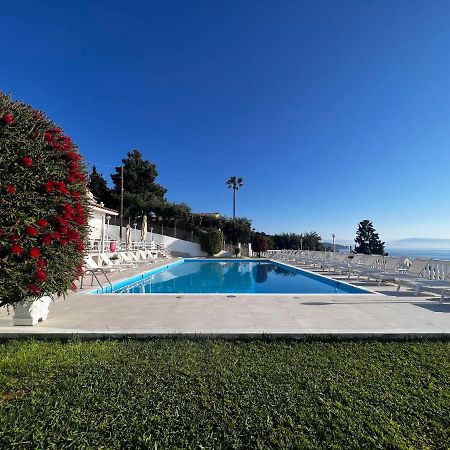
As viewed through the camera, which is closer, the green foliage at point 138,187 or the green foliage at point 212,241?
the green foliage at point 212,241

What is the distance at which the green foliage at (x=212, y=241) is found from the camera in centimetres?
2991

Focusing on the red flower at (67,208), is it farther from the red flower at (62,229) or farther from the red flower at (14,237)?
the red flower at (14,237)

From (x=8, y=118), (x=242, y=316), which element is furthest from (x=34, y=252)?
(x=242, y=316)

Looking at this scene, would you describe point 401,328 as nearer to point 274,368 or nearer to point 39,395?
point 274,368

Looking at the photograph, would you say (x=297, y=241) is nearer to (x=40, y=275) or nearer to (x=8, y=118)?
(x=40, y=275)

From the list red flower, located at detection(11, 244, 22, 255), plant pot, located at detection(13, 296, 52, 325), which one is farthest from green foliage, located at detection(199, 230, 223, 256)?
red flower, located at detection(11, 244, 22, 255)

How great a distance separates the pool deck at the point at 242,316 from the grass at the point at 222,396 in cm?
47

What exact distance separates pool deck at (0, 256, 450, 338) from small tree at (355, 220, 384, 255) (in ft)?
96.4

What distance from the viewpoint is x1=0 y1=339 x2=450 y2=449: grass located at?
7.48ft

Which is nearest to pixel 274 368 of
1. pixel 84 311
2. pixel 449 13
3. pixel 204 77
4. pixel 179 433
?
pixel 179 433

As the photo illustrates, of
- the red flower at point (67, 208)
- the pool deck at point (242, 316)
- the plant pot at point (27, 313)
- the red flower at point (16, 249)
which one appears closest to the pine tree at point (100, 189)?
the pool deck at point (242, 316)

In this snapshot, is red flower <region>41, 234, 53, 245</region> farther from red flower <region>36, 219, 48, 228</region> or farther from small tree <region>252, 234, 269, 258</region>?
small tree <region>252, 234, 269, 258</region>

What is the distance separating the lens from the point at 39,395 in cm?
286

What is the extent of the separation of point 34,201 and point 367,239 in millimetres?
37935
